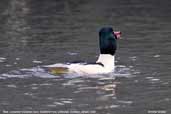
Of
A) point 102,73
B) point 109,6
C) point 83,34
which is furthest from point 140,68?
point 109,6

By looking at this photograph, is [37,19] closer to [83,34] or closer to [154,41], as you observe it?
[83,34]

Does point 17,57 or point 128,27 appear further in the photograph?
point 128,27

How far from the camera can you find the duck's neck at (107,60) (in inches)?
753

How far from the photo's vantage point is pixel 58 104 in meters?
15.5

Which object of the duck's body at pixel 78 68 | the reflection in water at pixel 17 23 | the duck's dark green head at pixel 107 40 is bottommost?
the duck's body at pixel 78 68

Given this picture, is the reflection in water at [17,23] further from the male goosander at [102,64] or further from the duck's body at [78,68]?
the duck's body at [78,68]

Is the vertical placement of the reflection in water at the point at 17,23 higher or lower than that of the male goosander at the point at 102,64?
higher

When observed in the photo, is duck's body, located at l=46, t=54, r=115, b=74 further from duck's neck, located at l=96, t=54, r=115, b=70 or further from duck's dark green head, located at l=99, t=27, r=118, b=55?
duck's dark green head, located at l=99, t=27, r=118, b=55

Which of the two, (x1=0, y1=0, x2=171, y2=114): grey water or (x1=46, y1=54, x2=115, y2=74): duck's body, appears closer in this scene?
(x1=0, y1=0, x2=171, y2=114): grey water

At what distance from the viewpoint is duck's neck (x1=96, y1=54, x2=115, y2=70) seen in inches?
753

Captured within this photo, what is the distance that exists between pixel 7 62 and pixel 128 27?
7975 millimetres

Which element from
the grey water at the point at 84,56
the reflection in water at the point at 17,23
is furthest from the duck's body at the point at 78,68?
the reflection in water at the point at 17,23

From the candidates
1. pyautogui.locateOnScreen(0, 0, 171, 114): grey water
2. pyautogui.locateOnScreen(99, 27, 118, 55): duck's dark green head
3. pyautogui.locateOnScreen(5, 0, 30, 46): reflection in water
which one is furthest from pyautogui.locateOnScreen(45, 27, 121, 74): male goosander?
pyautogui.locateOnScreen(5, 0, 30, 46): reflection in water

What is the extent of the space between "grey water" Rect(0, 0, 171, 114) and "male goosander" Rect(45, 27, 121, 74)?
0.21m
